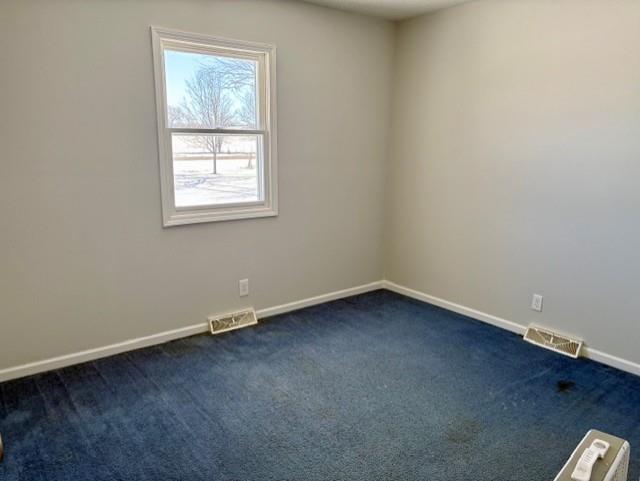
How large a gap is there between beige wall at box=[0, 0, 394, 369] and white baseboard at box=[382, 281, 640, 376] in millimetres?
851

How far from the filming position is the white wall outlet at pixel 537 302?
3434 mm

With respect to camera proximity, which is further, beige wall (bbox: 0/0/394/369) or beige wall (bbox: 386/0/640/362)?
beige wall (bbox: 386/0/640/362)

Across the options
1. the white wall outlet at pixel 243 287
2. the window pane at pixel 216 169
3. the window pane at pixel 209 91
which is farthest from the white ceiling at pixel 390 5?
the white wall outlet at pixel 243 287

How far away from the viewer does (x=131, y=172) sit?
3055 mm

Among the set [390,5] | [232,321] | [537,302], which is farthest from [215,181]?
[537,302]

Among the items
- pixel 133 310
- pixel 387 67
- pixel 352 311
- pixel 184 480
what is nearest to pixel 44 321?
pixel 133 310

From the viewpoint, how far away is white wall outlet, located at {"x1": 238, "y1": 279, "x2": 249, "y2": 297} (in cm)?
370

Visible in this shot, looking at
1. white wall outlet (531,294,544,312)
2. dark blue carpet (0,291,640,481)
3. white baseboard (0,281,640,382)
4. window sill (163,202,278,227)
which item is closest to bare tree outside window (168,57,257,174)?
window sill (163,202,278,227)

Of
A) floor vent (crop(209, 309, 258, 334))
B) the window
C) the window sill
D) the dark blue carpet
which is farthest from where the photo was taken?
floor vent (crop(209, 309, 258, 334))

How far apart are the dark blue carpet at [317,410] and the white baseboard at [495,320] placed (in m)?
0.08

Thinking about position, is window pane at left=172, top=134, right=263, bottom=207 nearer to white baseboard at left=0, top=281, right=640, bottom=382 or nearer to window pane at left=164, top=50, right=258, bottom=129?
window pane at left=164, top=50, right=258, bottom=129

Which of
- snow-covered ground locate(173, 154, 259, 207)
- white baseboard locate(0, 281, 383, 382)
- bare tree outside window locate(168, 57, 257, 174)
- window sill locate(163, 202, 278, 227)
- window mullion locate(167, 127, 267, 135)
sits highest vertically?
bare tree outside window locate(168, 57, 257, 174)

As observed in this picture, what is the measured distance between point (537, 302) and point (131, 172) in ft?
9.97

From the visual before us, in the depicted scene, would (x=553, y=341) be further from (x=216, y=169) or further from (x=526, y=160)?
(x=216, y=169)
